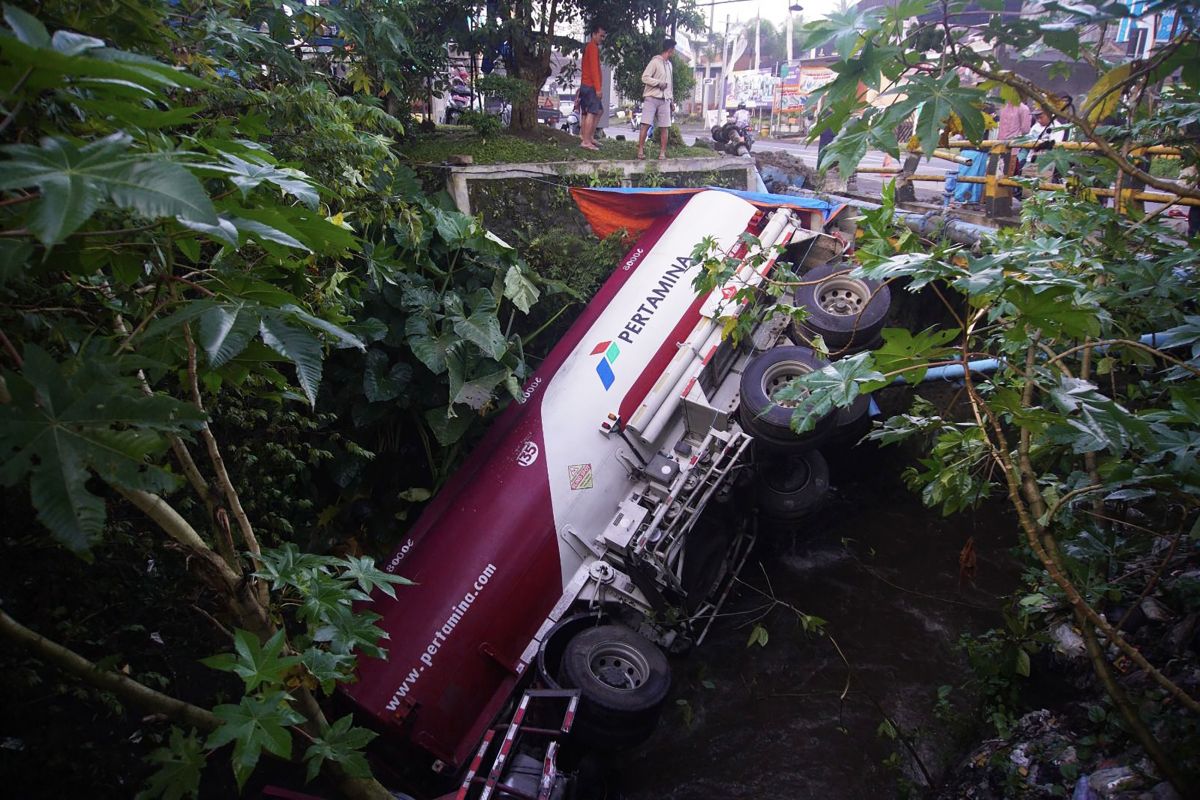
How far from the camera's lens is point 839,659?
5215mm

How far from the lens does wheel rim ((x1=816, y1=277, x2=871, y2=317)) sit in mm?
5598

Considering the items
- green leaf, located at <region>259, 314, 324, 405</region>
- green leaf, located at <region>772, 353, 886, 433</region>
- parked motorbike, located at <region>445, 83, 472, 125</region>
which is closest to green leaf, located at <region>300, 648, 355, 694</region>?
green leaf, located at <region>259, 314, 324, 405</region>

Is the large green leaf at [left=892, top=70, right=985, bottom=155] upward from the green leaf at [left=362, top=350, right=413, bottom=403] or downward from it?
upward

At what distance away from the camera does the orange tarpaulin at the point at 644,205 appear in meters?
6.05

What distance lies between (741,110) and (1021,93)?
13693 mm

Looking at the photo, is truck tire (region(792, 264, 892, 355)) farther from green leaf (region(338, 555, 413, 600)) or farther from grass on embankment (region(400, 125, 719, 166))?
grass on embankment (region(400, 125, 719, 166))

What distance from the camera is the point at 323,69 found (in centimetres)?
650

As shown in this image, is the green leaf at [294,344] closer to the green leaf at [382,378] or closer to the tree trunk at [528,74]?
the green leaf at [382,378]

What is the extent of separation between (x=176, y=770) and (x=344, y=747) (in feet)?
1.41

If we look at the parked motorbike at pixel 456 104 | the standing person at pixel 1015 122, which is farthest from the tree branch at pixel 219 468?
the parked motorbike at pixel 456 104

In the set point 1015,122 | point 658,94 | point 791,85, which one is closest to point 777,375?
point 658,94

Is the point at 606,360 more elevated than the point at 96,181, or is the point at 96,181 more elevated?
the point at 96,181

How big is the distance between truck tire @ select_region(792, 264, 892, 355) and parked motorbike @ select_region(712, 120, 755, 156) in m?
6.00

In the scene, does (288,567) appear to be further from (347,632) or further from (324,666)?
(324,666)
